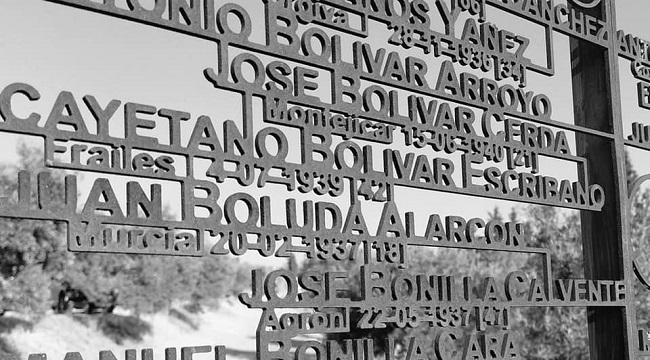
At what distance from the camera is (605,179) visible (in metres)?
3.00

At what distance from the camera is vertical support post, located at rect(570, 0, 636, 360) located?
296 centimetres

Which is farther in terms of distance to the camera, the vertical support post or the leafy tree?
the leafy tree

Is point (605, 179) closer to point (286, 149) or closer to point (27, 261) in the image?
point (286, 149)

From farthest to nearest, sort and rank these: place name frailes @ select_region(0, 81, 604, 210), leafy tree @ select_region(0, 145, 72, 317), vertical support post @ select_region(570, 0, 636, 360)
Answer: leafy tree @ select_region(0, 145, 72, 317) → vertical support post @ select_region(570, 0, 636, 360) → place name frailes @ select_region(0, 81, 604, 210)

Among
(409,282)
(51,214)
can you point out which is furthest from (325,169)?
(51,214)

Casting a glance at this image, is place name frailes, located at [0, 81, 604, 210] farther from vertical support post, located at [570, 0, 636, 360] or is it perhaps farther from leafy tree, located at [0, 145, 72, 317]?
leafy tree, located at [0, 145, 72, 317]

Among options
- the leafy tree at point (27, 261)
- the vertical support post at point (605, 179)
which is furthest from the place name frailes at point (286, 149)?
the leafy tree at point (27, 261)

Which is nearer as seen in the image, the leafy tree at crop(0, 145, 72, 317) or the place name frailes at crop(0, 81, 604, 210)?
the place name frailes at crop(0, 81, 604, 210)

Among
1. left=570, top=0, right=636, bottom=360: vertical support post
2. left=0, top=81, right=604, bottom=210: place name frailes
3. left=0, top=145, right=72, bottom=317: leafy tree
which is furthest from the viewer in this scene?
left=0, top=145, right=72, bottom=317: leafy tree

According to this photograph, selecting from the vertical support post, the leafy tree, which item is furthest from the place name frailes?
the leafy tree

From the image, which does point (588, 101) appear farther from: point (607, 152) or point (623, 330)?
point (623, 330)

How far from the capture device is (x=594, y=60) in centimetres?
312

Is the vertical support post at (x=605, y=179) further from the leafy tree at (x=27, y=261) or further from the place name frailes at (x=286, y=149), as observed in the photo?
the leafy tree at (x=27, y=261)

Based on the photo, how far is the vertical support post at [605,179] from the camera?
296 centimetres
